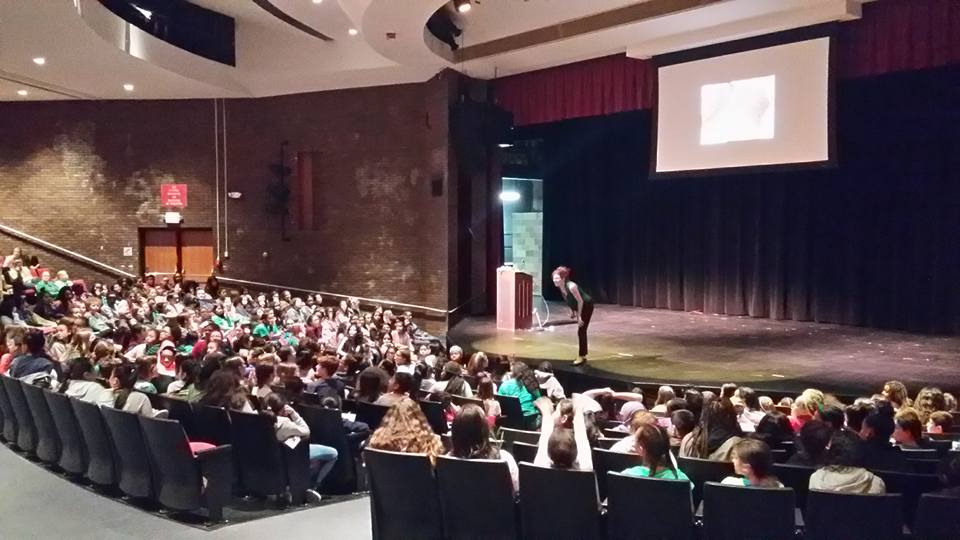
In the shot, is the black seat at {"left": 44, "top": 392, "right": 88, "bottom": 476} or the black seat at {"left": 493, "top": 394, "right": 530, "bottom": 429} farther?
the black seat at {"left": 493, "top": 394, "right": 530, "bottom": 429}

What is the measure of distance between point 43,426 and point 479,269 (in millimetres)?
10532

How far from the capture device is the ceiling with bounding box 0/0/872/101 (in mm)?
10781

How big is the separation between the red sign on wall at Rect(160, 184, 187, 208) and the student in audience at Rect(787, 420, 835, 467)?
15.0 m

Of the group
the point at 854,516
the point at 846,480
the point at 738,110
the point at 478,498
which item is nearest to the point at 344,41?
the point at 738,110

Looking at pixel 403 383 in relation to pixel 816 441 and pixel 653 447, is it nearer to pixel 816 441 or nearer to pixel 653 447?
pixel 653 447

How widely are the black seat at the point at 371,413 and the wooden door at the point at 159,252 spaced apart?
12.6m

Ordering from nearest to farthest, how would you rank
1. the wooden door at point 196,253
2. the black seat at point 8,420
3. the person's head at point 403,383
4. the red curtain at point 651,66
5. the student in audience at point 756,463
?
the student in audience at point 756,463, the person's head at point 403,383, the black seat at point 8,420, the red curtain at point 651,66, the wooden door at point 196,253

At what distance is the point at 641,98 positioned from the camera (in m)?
13.5

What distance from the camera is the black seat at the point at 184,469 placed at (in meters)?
4.52

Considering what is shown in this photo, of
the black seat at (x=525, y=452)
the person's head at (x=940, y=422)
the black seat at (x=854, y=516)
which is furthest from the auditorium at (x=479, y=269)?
the black seat at (x=525, y=452)

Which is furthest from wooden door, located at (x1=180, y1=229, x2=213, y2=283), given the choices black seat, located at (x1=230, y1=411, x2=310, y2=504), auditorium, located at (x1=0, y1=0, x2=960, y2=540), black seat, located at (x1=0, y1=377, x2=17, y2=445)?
black seat, located at (x1=230, y1=411, x2=310, y2=504)

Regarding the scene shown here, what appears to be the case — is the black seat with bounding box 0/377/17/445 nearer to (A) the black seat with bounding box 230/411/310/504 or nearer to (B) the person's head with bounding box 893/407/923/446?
(A) the black seat with bounding box 230/411/310/504

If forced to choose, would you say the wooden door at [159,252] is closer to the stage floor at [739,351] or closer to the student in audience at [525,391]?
the stage floor at [739,351]

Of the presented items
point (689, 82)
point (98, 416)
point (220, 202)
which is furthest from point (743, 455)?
point (220, 202)
